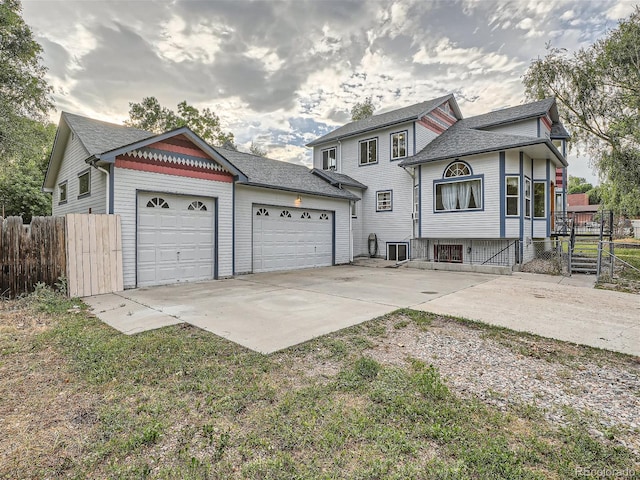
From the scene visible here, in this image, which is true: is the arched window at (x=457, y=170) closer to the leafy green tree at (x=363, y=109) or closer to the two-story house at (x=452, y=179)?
the two-story house at (x=452, y=179)

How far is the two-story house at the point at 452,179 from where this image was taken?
12031 millimetres

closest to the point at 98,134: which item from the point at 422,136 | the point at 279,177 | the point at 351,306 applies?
the point at 279,177

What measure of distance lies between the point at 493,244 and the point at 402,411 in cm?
1201

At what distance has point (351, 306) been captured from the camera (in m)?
6.10

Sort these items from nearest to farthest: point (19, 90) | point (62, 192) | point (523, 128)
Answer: point (62, 192), point (19, 90), point (523, 128)

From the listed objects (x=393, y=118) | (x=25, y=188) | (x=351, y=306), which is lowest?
(x=351, y=306)

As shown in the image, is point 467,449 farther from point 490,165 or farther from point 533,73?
point 533,73

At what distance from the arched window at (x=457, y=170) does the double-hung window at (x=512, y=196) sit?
153cm

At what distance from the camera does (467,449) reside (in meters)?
2.10

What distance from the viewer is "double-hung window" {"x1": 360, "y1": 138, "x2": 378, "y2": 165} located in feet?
53.4

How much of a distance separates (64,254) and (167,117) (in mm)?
23966

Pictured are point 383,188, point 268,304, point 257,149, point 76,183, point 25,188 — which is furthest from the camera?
point 257,149

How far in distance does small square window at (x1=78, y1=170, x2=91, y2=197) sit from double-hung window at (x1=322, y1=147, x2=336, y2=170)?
12.1 meters

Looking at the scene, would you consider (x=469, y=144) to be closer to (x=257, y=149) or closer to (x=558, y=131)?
(x=558, y=131)
